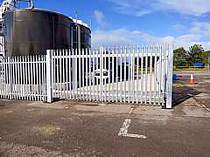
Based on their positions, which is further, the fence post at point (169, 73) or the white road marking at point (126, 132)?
the fence post at point (169, 73)

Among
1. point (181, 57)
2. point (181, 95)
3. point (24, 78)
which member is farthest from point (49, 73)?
point (181, 57)

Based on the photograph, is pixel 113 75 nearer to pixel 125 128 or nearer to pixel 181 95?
pixel 125 128

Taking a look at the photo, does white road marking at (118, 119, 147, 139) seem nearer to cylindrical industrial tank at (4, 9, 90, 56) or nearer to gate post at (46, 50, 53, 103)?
gate post at (46, 50, 53, 103)

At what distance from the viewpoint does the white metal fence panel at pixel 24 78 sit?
9484 mm

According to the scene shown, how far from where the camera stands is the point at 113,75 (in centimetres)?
896

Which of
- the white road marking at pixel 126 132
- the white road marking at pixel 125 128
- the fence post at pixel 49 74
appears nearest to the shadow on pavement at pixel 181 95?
the white road marking at pixel 125 128

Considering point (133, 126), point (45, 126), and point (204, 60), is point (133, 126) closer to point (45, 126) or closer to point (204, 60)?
point (45, 126)

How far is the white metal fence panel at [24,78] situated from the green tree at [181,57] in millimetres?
55606

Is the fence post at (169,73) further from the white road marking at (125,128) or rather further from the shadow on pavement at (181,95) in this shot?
the white road marking at (125,128)

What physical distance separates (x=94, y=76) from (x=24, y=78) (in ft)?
10.6

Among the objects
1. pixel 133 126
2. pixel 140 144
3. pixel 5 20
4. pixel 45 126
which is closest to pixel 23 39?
pixel 5 20

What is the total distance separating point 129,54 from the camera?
8461 mm

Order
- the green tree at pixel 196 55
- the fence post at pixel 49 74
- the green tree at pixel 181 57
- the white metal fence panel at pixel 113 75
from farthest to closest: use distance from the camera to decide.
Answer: the green tree at pixel 196 55 < the green tree at pixel 181 57 < the fence post at pixel 49 74 < the white metal fence panel at pixel 113 75

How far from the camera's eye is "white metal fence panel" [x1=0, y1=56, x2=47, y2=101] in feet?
31.1
